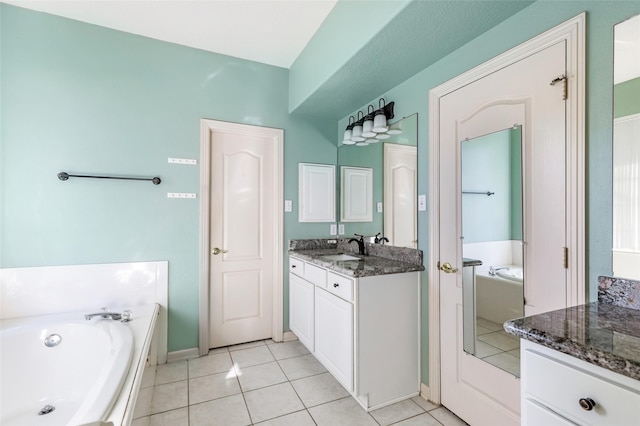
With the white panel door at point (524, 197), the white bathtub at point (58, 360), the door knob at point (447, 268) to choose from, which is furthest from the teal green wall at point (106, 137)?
the door knob at point (447, 268)

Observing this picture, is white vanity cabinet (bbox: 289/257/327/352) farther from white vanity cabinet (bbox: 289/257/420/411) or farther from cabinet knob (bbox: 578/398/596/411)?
cabinet knob (bbox: 578/398/596/411)

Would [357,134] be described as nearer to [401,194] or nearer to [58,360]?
[401,194]

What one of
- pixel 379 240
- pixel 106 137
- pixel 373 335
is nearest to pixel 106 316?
pixel 106 137

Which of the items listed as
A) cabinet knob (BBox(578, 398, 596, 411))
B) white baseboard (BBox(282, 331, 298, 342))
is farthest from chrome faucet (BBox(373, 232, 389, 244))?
cabinet knob (BBox(578, 398, 596, 411))

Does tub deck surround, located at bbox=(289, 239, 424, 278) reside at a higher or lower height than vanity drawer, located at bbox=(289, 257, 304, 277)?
higher

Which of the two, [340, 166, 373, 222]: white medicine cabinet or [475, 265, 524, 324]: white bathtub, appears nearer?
[475, 265, 524, 324]: white bathtub

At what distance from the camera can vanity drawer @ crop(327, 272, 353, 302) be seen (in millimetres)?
1855

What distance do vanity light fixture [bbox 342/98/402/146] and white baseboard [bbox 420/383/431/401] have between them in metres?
1.83

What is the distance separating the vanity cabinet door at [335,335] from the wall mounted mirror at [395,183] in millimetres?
691

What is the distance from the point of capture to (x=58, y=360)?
1761 millimetres

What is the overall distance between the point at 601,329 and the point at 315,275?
1.72m

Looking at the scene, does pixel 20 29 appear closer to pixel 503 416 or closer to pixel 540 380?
pixel 540 380

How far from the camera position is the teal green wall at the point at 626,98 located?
1.06 meters

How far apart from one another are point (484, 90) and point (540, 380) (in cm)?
145
